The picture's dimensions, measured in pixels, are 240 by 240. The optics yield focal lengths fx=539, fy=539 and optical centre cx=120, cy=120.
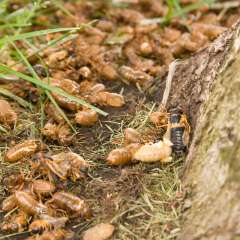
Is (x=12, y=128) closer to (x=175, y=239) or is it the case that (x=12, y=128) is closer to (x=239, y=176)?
(x=175, y=239)

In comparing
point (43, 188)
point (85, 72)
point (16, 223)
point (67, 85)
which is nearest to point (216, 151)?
point (43, 188)

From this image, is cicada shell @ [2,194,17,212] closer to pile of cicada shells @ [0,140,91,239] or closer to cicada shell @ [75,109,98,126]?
pile of cicada shells @ [0,140,91,239]

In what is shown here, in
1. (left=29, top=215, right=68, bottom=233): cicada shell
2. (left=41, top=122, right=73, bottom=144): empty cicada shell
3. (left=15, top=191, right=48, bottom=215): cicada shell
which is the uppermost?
(left=41, top=122, right=73, bottom=144): empty cicada shell

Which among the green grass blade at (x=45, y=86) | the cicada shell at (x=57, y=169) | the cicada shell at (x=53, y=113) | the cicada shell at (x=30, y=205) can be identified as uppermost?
the green grass blade at (x=45, y=86)

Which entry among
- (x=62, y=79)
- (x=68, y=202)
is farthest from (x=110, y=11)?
(x=68, y=202)

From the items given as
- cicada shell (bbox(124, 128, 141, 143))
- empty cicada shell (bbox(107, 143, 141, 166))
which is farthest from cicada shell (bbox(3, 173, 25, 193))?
cicada shell (bbox(124, 128, 141, 143))

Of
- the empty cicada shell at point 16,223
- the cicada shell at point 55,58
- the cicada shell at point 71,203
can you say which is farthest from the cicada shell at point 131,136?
the cicada shell at point 55,58

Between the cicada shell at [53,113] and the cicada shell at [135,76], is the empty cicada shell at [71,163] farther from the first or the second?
the cicada shell at [135,76]
